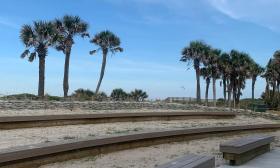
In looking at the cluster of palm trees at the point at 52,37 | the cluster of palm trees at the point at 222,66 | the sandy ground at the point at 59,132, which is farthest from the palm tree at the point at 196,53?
the sandy ground at the point at 59,132

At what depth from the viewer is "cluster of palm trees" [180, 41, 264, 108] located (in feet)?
171

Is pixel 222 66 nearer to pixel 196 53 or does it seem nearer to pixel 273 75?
pixel 196 53

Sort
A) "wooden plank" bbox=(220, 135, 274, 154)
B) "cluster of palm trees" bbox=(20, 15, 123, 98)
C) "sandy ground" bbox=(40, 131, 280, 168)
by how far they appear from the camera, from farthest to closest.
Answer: "cluster of palm trees" bbox=(20, 15, 123, 98), "sandy ground" bbox=(40, 131, 280, 168), "wooden plank" bbox=(220, 135, 274, 154)

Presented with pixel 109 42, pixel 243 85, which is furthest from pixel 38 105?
pixel 243 85

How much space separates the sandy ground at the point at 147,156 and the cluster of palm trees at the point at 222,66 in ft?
127

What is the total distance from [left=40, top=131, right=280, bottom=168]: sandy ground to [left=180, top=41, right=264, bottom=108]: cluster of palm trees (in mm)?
38653

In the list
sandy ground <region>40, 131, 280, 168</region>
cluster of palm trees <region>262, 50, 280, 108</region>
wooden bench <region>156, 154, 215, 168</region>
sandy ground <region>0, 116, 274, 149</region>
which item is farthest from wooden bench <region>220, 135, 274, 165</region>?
cluster of palm trees <region>262, 50, 280, 108</region>

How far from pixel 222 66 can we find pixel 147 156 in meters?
46.5

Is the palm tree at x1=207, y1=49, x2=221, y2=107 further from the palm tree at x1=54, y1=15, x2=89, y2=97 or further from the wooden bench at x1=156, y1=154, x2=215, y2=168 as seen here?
the wooden bench at x1=156, y1=154, x2=215, y2=168

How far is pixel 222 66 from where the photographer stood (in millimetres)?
54938

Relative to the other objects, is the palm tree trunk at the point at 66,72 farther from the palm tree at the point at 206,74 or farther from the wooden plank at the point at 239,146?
the wooden plank at the point at 239,146

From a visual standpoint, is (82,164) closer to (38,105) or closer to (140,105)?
(38,105)

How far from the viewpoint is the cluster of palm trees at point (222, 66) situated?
52250 mm

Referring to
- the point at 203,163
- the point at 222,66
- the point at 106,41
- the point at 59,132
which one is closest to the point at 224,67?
the point at 222,66
